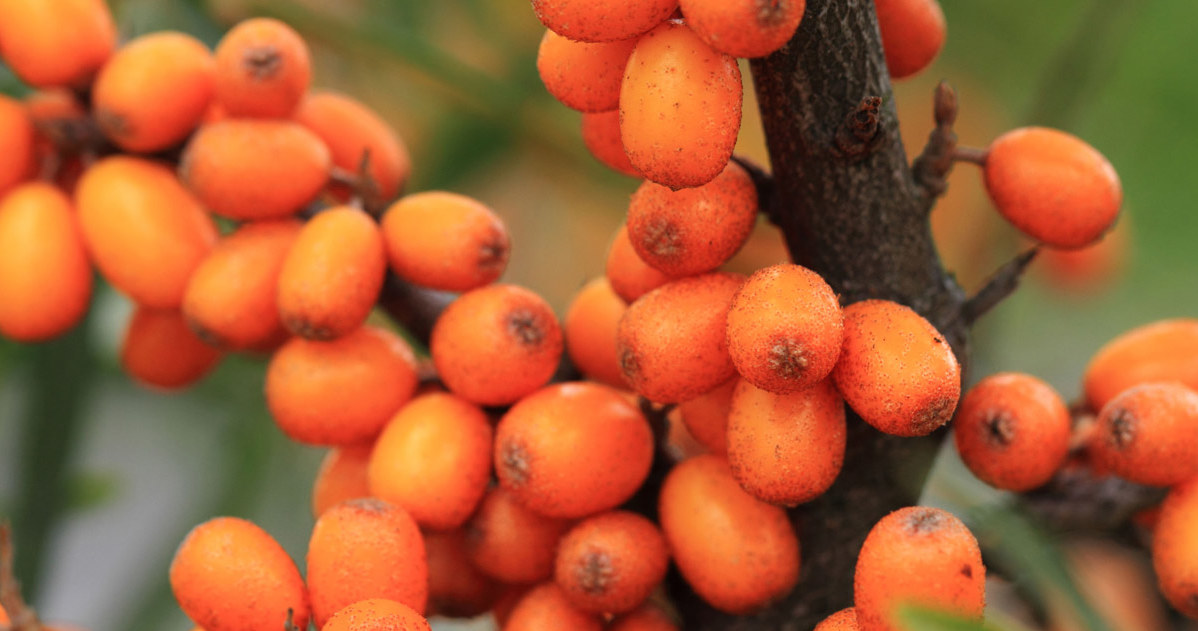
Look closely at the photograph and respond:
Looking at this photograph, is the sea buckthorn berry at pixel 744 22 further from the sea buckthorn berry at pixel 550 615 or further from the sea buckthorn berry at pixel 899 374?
the sea buckthorn berry at pixel 550 615

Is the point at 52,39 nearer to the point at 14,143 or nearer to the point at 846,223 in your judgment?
the point at 14,143

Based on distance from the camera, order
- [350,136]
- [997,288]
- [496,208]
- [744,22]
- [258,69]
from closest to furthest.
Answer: [744,22] → [997,288] → [258,69] → [350,136] → [496,208]

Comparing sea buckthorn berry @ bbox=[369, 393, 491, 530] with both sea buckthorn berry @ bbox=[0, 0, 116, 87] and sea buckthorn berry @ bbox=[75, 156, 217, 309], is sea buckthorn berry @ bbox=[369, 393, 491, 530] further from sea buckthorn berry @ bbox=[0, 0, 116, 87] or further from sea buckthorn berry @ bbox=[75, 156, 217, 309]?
sea buckthorn berry @ bbox=[0, 0, 116, 87]

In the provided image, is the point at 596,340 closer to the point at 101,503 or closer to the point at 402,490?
the point at 402,490

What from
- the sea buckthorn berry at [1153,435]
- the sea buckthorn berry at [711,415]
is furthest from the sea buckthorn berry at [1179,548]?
the sea buckthorn berry at [711,415]

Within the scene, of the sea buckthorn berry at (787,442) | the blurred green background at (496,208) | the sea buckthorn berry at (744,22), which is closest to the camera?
the sea buckthorn berry at (744,22)

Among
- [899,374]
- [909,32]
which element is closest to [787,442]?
[899,374]

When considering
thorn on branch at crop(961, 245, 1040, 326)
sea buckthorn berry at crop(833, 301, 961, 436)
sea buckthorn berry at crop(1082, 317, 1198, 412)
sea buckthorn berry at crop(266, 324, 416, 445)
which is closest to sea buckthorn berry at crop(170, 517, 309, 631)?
sea buckthorn berry at crop(266, 324, 416, 445)
